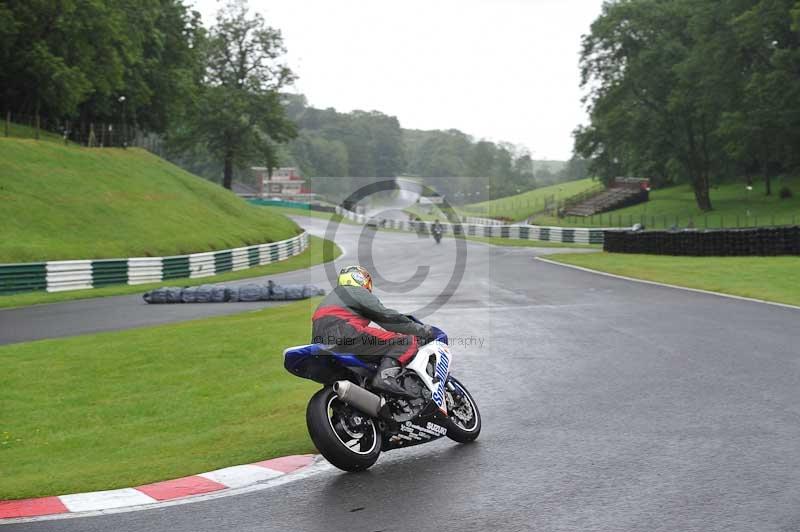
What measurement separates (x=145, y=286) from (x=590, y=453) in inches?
978

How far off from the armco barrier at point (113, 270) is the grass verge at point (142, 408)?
11.4 m

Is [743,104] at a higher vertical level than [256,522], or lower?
higher

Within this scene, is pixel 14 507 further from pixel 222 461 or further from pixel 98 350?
pixel 98 350

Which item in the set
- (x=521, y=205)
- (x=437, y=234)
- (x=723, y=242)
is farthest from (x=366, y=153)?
(x=723, y=242)

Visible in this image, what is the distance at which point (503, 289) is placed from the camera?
24078 mm

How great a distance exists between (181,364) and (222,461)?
5.53 meters

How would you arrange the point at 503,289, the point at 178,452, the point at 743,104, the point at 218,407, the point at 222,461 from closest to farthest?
the point at 222,461
the point at 178,452
the point at 218,407
the point at 503,289
the point at 743,104

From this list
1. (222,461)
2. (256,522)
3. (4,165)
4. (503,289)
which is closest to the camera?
(256,522)

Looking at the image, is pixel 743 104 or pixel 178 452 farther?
pixel 743 104

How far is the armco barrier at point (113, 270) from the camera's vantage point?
26062mm

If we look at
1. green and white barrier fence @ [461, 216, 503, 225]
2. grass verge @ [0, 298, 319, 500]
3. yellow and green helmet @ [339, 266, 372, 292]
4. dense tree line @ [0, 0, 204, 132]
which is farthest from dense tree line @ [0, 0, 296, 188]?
yellow and green helmet @ [339, 266, 372, 292]

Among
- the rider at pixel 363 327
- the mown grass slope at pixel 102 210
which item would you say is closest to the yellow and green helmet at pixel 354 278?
the rider at pixel 363 327

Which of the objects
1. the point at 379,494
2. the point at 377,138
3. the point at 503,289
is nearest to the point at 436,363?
the point at 379,494

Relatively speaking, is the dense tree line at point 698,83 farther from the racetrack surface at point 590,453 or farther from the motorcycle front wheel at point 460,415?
the motorcycle front wheel at point 460,415
